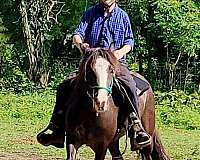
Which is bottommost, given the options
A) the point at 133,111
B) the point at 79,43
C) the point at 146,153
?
the point at 146,153

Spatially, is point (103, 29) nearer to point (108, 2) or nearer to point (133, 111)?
point (108, 2)

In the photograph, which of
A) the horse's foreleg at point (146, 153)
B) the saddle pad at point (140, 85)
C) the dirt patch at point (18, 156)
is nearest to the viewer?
the saddle pad at point (140, 85)

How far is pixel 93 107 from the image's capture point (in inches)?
248

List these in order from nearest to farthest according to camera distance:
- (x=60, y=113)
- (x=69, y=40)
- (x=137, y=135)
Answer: (x=60, y=113)
(x=137, y=135)
(x=69, y=40)

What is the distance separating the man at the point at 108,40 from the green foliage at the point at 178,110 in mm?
10551

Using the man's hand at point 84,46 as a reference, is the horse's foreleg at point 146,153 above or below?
below

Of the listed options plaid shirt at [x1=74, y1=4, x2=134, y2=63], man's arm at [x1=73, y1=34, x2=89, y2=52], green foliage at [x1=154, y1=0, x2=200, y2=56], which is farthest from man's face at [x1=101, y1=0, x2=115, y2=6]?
green foliage at [x1=154, y1=0, x2=200, y2=56]

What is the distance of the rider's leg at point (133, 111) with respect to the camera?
23.2 feet

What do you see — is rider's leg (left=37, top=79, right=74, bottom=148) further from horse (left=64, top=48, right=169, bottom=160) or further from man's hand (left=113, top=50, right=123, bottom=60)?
man's hand (left=113, top=50, right=123, bottom=60)

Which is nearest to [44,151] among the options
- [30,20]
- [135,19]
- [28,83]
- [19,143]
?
[19,143]

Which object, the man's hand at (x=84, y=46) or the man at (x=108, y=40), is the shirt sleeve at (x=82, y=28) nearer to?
the man at (x=108, y=40)

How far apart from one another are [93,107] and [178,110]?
12.9 meters

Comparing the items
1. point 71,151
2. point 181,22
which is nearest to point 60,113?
point 71,151

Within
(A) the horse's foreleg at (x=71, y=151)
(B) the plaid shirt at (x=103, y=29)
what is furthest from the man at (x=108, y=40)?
(A) the horse's foreleg at (x=71, y=151)
